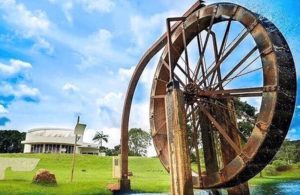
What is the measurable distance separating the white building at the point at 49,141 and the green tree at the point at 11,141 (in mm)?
11349

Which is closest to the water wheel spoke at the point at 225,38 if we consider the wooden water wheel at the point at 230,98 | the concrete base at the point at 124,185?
the wooden water wheel at the point at 230,98

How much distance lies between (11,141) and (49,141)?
15152 millimetres

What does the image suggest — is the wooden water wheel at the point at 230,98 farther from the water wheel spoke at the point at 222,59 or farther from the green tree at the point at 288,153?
the green tree at the point at 288,153

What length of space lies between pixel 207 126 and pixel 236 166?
4.23 ft

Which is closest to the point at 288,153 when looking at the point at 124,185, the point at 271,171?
the point at 271,171

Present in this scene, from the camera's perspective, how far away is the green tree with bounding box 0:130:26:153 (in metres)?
53.9

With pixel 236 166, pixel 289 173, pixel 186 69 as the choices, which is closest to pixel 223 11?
pixel 186 69

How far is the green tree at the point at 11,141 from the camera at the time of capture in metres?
53.9

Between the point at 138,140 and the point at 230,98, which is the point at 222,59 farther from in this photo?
the point at 138,140

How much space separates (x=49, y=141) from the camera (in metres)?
42.7

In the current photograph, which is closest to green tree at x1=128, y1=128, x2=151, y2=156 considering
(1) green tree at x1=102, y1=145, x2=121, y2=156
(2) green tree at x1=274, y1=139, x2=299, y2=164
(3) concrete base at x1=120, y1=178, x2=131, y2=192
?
(1) green tree at x1=102, y1=145, x2=121, y2=156

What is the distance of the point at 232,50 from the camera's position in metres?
6.84

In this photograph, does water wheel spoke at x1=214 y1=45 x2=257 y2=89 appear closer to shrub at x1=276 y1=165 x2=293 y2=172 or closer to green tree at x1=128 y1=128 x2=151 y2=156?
shrub at x1=276 y1=165 x2=293 y2=172

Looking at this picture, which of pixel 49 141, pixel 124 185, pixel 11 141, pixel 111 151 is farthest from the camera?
pixel 111 151
